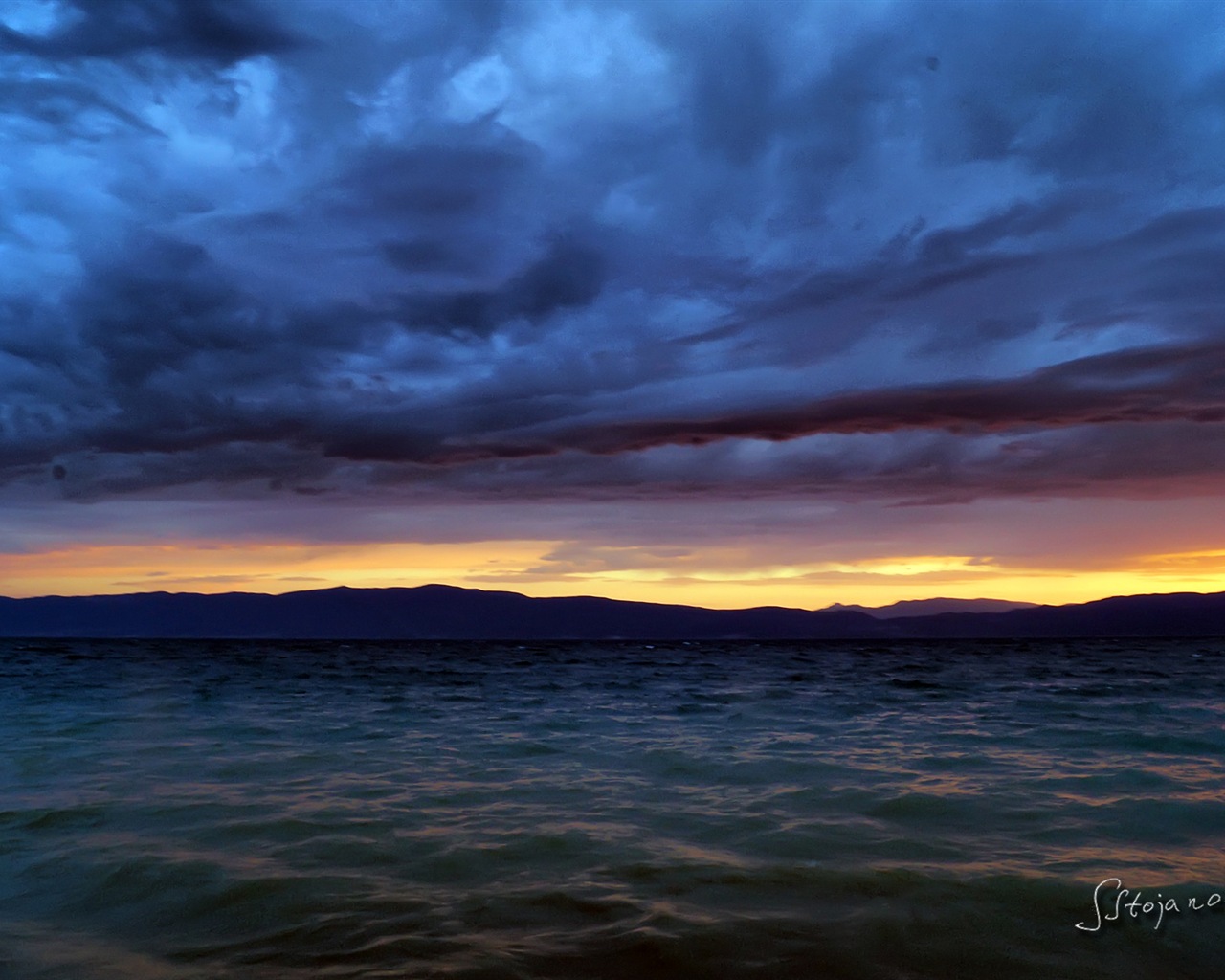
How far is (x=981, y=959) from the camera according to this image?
701 centimetres

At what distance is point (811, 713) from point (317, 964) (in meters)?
20.4

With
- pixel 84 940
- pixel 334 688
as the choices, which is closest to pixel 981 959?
pixel 84 940

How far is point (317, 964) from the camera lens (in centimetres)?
677

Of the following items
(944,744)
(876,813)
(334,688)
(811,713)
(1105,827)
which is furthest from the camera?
(334,688)

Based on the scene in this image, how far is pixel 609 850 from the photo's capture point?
32.7ft

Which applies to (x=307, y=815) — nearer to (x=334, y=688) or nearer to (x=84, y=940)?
(x=84, y=940)

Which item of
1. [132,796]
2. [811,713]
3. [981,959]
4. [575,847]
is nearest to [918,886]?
[981,959]

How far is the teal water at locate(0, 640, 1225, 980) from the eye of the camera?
7090 mm

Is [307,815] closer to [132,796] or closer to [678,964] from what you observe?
[132,796]

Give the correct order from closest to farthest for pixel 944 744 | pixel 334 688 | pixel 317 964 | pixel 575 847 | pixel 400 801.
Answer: pixel 317 964 → pixel 575 847 → pixel 400 801 → pixel 944 744 → pixel 334 688

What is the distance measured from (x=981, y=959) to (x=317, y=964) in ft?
19.0

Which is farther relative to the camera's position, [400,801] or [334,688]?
[334,688]

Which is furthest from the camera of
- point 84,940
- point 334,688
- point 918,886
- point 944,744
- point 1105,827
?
point 334,688

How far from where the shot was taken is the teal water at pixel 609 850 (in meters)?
7.09
